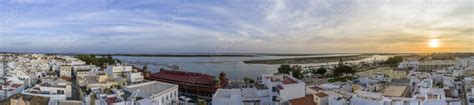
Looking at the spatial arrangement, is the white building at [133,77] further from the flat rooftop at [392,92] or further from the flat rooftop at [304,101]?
the flat rooftop at [392,92]

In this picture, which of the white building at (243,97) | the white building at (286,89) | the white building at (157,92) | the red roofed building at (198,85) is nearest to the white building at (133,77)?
the red roofed building at (198,85)

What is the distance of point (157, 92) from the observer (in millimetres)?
16469

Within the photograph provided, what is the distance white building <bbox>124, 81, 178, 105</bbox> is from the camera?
51.0 ft

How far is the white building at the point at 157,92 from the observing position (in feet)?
51.0

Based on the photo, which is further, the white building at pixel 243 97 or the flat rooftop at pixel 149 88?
the flat rooftop at pixel 149 88

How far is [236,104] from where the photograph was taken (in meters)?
15.5

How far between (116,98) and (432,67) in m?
43.3

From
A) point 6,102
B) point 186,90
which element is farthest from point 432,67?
point 6,102

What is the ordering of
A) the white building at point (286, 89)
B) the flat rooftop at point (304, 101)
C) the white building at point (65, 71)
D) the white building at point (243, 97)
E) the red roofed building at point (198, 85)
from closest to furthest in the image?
the flat rooftop at point (304, 101), the white building at point (286, 89), the white building at point (243, 97), the red roofed building at point (198, 85), the white building at point (65, 71)

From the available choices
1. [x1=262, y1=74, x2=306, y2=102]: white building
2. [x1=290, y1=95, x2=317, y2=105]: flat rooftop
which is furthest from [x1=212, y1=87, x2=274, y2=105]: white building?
[x1=290, y1=95, x2=317, y2=105]: flat rooftop

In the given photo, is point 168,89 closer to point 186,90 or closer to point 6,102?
point 186,90

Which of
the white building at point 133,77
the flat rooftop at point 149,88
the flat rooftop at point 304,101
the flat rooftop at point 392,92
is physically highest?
the white building at point 133,77

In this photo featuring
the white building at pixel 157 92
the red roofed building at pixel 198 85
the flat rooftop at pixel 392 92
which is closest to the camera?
the white building at pixel 157 92

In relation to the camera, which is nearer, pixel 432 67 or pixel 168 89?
pixel 168 89
